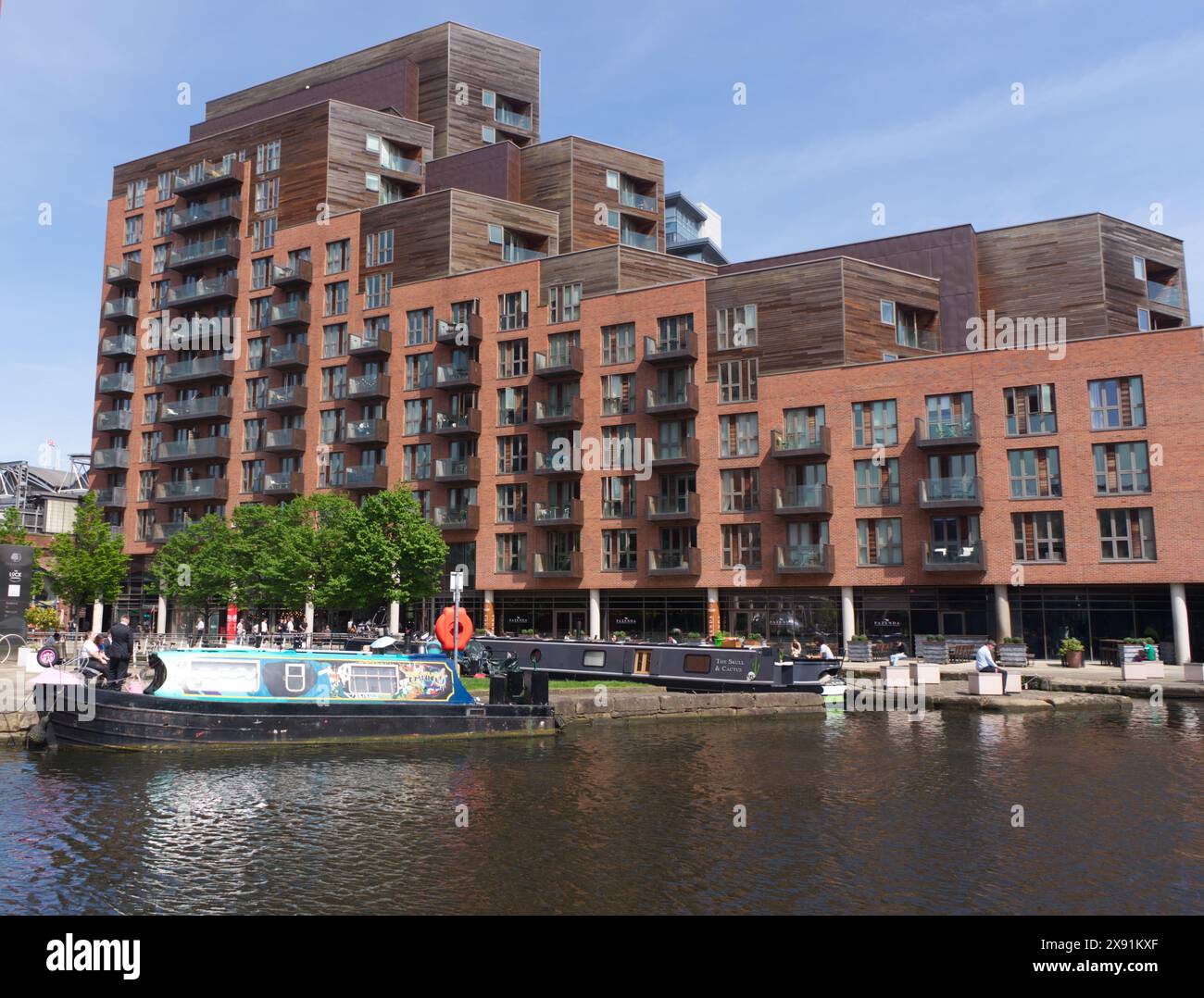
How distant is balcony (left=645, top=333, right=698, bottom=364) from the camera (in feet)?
175

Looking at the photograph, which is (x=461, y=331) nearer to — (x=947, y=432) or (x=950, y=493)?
(x=947, y=432)

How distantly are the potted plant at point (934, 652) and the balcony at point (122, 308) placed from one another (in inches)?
2415

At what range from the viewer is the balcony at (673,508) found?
174ft

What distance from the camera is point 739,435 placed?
5319 centimetres

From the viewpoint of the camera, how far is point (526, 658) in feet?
124

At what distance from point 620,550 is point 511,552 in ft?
22.8

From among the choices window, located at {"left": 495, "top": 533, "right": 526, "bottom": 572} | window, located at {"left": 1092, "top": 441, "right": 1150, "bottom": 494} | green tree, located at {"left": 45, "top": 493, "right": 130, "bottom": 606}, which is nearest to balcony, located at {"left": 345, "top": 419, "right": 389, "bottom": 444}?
window, located at {"left": 495, "top": 533, "right": 526, "bottom": 572}

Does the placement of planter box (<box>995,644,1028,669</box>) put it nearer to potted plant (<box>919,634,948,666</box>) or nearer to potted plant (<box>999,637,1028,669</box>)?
potted plant (<box>999,637,1028,669</box>)

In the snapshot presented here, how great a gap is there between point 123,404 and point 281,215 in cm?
2029

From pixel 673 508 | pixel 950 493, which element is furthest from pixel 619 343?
pixel 950 493

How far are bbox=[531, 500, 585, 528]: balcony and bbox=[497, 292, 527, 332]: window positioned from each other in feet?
35.4

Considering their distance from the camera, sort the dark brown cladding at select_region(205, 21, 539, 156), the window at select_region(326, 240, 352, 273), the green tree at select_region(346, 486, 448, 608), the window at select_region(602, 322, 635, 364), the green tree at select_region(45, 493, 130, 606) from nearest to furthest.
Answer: the green tree at select_region(346, 486, 448, 608) → the window at select_region(602, 322, 635, 364) → the window at select_region(326, 240, 352, 273) → the green tree at select_region(45, 493, 130, 606) → the dark brown cladding at select_region(205, 21, 539, 156)
